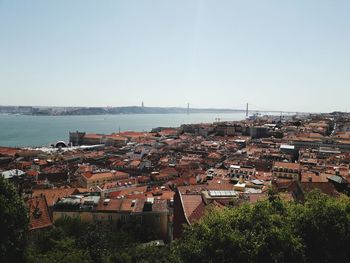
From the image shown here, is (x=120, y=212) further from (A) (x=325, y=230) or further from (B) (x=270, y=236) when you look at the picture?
(A) (x=325, y=230)

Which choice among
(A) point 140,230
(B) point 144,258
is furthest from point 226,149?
(B) point 144,258

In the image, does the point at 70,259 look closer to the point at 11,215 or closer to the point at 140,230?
the point at 11,215

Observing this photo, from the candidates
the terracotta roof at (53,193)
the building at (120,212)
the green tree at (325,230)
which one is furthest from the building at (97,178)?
the green tree at (325,230)

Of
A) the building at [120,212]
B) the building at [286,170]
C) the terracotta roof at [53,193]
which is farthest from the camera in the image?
the building at [286,170]

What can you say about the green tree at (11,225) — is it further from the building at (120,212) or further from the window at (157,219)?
the window at (157,219)

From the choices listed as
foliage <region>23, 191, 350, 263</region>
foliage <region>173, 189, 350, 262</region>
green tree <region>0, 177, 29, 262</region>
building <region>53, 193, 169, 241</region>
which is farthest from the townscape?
foliage <region>173, 189, 350, 262</region>

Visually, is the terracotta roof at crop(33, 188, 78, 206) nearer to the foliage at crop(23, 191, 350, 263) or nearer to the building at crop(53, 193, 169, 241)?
the building at crop(53, 193, 169, 241)
